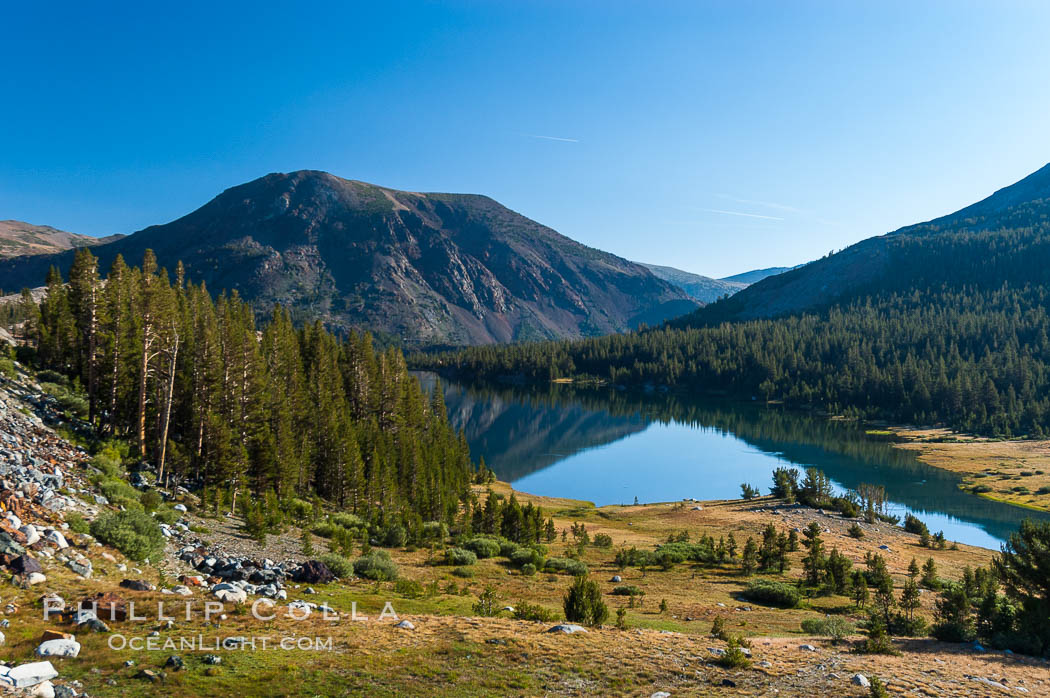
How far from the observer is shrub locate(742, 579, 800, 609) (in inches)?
1073

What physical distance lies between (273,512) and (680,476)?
71531 millimetres

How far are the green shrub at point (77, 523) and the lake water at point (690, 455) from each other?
63139mm

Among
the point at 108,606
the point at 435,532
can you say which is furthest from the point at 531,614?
the point at 435,532

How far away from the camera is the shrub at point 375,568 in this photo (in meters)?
23.8

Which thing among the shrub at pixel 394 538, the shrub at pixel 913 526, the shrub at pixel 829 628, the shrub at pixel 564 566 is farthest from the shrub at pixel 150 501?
the shrub at pixel 913 526

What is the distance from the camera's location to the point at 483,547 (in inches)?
1350

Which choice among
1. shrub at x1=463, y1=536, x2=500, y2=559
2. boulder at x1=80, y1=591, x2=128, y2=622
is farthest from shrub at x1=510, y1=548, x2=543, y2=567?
boulder at x1=80, y1=591, x2=128, y2=622

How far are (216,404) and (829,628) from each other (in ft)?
118

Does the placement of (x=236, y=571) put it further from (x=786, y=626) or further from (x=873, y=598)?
(x=873, y=598)

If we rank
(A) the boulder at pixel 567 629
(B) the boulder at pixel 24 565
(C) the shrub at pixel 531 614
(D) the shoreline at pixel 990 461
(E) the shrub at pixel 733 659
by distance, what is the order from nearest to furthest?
(B) the boulder at pixel 24 565 → (E) the shrub at pixel 733 659 → (A) the boulder at pixel 567 629 → (C) the shrub at pixel 531 614 → (D) the shoreline at pixel 990 461

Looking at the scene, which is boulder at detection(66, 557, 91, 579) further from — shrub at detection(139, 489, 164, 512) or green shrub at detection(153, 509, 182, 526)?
shrub at detection(139, 489, 164, 512)

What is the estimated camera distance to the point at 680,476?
292 ft

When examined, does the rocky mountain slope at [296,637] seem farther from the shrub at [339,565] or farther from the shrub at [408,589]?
the shrub at [339,565]

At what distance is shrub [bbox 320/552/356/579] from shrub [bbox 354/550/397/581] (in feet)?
2.23
